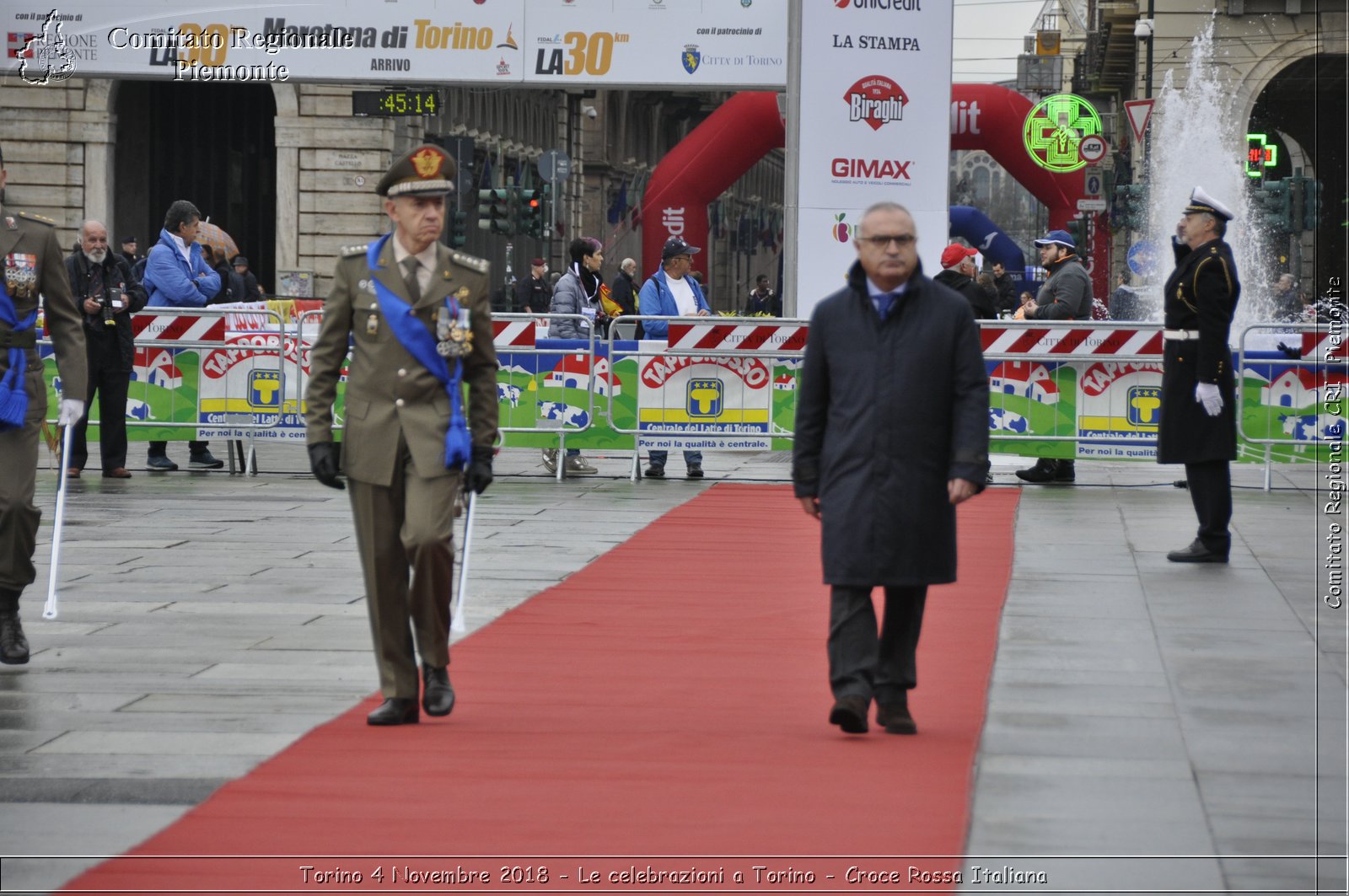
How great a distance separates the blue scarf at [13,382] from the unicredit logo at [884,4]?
447 inches

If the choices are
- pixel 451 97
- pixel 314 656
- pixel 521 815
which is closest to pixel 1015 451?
pixel 314 656

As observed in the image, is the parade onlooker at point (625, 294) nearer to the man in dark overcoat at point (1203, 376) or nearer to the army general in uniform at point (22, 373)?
the man in dark overcoat at point (1203, 376)

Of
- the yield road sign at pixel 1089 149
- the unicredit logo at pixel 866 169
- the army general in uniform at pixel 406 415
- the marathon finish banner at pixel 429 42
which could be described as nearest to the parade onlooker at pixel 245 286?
the marathon finish banner at pixel 429 42

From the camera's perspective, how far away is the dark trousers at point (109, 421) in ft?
50.0

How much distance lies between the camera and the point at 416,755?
20.5 ft

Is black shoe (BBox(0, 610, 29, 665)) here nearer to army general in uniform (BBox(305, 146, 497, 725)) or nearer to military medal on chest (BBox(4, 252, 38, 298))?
military medal on chest (BBox(4, 252, 38, 298))

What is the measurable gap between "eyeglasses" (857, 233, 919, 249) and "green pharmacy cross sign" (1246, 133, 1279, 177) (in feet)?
90.9

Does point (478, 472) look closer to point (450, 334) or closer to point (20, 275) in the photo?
point (450, 334)

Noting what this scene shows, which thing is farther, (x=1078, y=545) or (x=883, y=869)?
(x=1078, y=545)

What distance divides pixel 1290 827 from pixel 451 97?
118 ft

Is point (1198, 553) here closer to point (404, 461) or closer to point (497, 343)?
point (404, 461)

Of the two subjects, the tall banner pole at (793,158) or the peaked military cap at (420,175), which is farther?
the tall banner pole at (793,158)

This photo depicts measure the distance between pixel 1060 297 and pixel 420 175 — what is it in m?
10.4

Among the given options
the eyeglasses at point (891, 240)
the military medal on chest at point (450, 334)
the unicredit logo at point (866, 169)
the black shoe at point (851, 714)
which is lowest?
the black shoe at point (851, 714)
